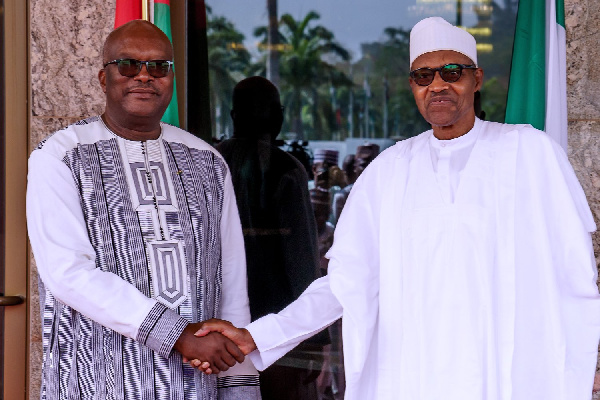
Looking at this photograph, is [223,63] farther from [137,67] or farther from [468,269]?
[468,269]

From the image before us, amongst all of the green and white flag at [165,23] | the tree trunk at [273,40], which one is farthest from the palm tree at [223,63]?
the green and white flag at [165,23]

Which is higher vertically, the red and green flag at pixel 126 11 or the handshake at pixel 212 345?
the red and green flag at pixel 126 11

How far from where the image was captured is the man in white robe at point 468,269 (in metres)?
2.87

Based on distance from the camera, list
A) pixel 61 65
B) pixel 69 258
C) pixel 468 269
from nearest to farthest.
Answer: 1. pixel 468 269
2. pixel 69 258
3. pixel 61 65

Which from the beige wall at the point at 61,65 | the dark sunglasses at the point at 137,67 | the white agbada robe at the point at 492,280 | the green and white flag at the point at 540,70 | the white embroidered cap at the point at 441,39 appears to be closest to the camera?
the white agbada robe at the point at 492,280

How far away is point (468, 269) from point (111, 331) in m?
1.31

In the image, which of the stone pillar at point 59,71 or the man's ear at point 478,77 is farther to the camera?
the stone pillar at point 59,71

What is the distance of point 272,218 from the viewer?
4.57 m

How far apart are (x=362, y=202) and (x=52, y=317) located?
4.10 ft

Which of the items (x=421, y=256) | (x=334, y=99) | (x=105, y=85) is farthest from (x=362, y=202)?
(x=334, y=99)

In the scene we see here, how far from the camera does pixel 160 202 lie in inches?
126

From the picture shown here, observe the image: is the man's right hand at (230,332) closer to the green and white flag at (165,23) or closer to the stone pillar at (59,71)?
the green and white flag at (165,23)

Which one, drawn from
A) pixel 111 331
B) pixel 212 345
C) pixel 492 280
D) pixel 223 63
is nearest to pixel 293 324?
pixel 212 345

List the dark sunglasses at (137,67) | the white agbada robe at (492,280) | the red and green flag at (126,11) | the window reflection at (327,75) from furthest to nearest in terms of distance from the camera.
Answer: the window reflection at (327,75), the red and green flag at (126,11), the dark sunglasses at (137,67), the white agbada robe at (492,280)
